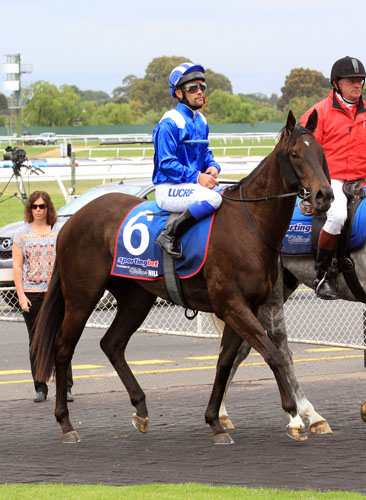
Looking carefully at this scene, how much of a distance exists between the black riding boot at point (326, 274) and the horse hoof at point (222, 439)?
1432mm

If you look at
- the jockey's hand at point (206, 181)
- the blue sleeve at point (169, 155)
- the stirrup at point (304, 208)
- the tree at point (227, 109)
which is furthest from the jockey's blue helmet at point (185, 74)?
the tree at point (227, 109)

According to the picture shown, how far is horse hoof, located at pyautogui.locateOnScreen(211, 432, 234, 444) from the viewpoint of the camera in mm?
7371

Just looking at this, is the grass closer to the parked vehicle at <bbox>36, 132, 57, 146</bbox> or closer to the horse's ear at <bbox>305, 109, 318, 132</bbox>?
the horse's ear at <bbox>305, 109, 318, 132</bbox>

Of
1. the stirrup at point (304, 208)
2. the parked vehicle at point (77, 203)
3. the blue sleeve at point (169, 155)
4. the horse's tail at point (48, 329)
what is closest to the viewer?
the blue sleeve at point (169, 155)

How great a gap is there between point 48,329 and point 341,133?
2.90 metres

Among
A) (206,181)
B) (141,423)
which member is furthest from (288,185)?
(141,423)

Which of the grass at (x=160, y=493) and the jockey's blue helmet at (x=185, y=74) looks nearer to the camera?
the grass at (x=160, y=493)

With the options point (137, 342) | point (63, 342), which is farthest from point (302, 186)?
point (137, 342)

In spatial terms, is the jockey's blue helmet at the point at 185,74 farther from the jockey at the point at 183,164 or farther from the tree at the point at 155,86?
the tree at the point at 155,86

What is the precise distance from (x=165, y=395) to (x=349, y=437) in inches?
96.2

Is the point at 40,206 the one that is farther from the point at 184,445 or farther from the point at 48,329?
the point at 184,445

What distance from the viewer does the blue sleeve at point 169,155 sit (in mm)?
7613

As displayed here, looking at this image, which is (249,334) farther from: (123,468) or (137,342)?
(137,342)

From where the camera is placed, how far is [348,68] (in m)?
7.94
